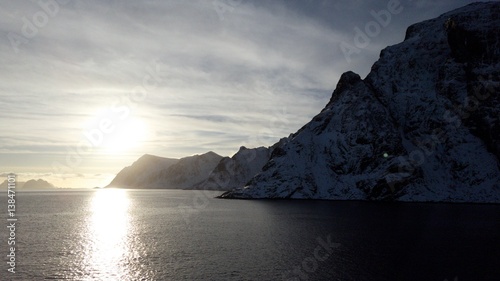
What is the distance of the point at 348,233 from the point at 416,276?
1309 inches

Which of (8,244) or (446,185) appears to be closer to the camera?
(8,244)

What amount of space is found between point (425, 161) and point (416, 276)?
548 ft

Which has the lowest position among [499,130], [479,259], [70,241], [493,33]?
[479,259]

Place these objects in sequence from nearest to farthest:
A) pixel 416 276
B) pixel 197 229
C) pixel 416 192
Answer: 1. pixel 416 276
2. pixel 197 229
3. pixel 416 192

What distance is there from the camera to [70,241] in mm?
74938

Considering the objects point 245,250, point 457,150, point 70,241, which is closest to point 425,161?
point 457,150

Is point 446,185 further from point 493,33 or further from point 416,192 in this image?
point 493,33

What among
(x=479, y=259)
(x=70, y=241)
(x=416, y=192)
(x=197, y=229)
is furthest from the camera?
(x=416, y=192)

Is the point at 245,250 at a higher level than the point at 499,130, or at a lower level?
lower

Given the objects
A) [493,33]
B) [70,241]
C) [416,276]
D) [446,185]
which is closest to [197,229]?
[70,241]

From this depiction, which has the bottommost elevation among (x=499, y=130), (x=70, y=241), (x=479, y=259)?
(x=479, y=259)

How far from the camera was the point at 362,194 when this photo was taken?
612 ft

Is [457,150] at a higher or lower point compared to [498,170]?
higher

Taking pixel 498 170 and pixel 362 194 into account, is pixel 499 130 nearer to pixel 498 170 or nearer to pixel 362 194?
pixel 498 170
